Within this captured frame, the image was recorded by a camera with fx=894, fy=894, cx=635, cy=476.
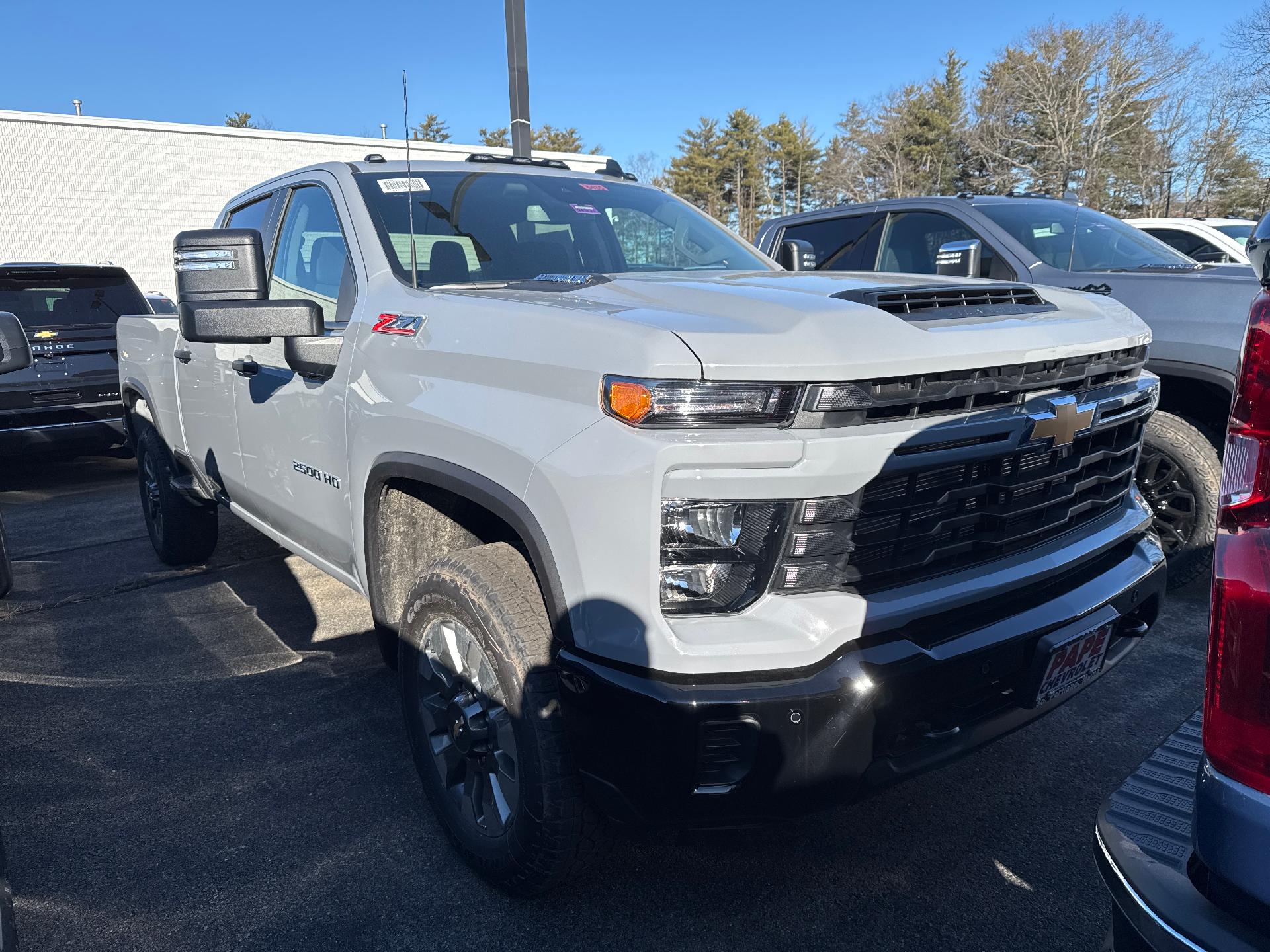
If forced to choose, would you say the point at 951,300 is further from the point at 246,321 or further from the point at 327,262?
the point at 327,262

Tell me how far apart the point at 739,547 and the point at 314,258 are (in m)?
2.32

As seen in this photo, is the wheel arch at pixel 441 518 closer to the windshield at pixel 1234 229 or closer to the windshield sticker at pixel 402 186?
the windshield sticker at pixel 402 186

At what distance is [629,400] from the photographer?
1793mm

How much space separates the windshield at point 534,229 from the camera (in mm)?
2941

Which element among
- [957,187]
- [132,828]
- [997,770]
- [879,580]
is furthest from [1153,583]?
[957,187]

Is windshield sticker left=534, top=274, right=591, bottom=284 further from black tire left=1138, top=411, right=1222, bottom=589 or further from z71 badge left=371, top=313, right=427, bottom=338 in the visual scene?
black tire left=1138, top=411, right=1222, bottom=589

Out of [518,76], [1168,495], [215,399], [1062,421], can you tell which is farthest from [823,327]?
[518,76]

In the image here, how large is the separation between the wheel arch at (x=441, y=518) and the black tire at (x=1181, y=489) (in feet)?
10.4

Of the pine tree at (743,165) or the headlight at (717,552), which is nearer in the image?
the headlight at (717,552)

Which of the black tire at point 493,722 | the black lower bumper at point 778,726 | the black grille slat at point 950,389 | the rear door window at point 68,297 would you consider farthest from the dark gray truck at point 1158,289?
the rear door window at point 68,297

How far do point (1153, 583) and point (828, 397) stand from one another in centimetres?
132

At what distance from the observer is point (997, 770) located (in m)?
2.92

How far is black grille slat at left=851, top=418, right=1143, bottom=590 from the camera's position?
1.90 meters

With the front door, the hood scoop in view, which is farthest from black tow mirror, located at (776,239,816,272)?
the front door
